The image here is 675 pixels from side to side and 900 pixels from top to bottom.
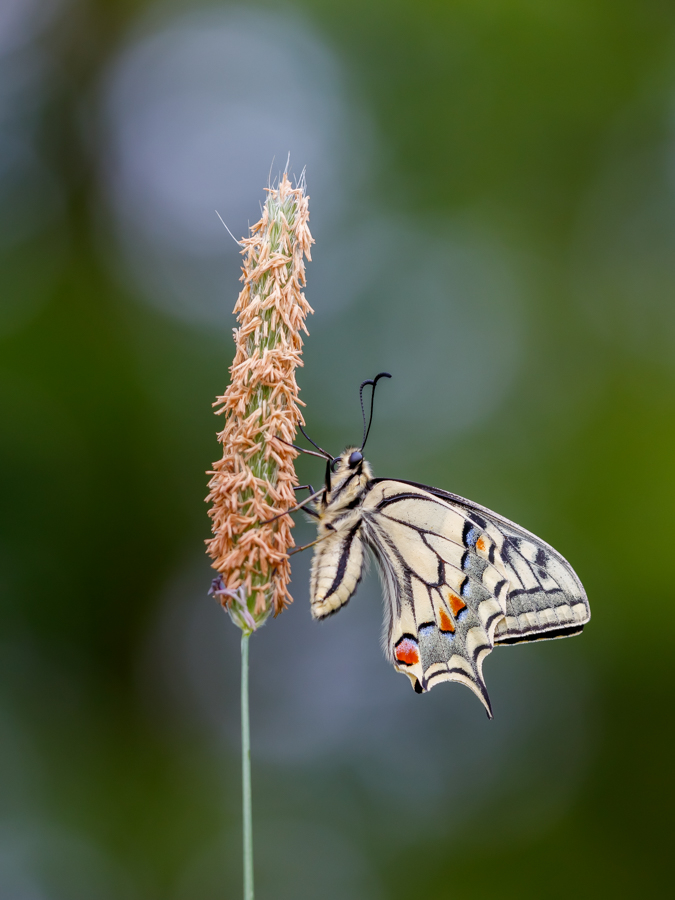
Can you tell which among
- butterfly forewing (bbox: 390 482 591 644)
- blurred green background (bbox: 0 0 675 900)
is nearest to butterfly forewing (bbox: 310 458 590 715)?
butterfly forewing (bbox: 390 482 591 644)

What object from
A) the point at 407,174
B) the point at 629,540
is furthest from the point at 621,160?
the point at 629,540

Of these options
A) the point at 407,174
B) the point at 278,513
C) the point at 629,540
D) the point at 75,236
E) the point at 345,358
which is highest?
the point at 407,174

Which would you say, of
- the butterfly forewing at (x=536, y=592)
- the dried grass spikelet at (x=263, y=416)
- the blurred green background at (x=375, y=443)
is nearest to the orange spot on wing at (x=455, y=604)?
the butterfly forewing at (x=536, y=592)

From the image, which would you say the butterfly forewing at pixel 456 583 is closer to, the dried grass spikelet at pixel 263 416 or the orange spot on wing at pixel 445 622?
the orange spot on wing at pixel 445 622

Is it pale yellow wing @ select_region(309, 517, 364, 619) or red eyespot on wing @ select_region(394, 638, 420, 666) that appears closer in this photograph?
pale yellow wing @ select_region(309, 517, 364, 619)

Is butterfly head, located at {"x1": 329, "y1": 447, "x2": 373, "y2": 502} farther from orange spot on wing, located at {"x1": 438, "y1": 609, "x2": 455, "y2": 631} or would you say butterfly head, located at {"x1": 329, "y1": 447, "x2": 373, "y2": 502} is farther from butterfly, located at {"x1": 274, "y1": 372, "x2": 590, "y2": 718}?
orange spot on wing, located at {"x1": 438, "y1": 609, "x2": 455, "y2": 631}

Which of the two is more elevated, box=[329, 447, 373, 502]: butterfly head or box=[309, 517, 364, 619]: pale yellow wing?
box=[329, 447, 373, 502]: butterfly head

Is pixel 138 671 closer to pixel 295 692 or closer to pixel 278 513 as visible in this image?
pixel 295 692
